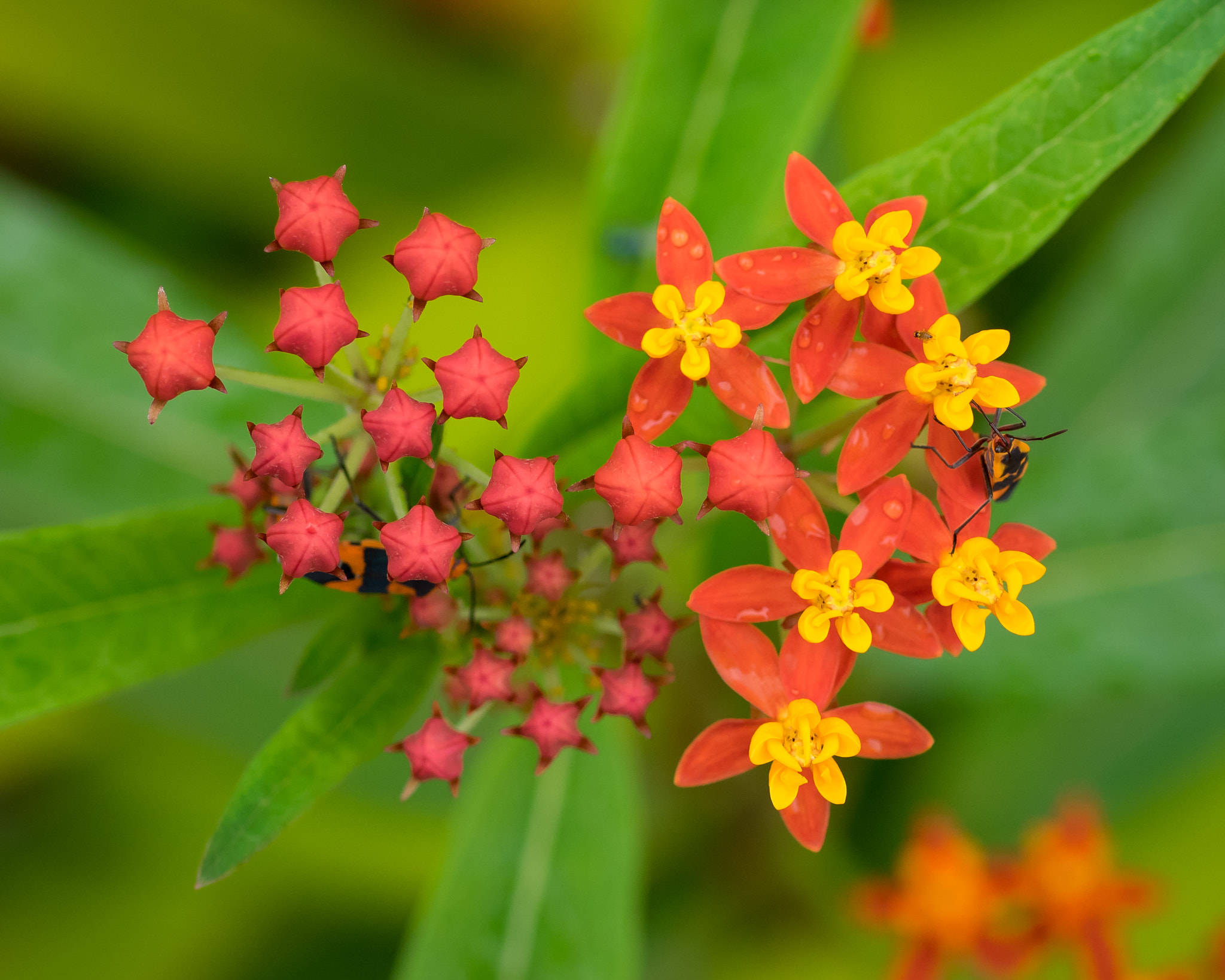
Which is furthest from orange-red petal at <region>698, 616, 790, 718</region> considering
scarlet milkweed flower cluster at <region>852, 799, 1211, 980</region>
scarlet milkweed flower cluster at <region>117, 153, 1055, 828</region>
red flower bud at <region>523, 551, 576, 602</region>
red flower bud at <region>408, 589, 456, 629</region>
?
scarlet milkweed flower cluster at <region>852, 799, 1211, 980</region>

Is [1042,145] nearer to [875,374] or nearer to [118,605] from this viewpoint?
[875,374]

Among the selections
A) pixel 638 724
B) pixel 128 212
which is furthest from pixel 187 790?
pixel 638 724

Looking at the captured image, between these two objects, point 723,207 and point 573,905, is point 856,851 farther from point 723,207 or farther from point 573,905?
point 723,207

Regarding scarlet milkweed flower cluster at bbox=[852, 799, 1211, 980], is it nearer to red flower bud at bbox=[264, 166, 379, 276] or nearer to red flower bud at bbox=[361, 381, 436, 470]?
red flower bud at bbox=[361, 381, 436, 470]

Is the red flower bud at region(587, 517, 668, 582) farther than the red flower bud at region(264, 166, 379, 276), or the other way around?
the red flower bud at region(587, 517, 668, 582)

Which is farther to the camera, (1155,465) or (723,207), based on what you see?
(1155,465)
